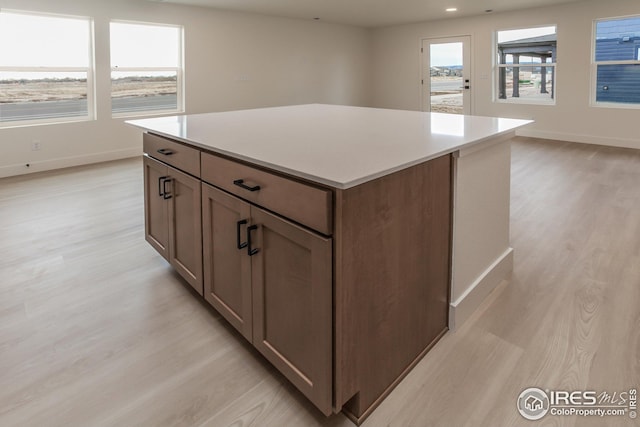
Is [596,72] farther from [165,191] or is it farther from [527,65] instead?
[165,191]

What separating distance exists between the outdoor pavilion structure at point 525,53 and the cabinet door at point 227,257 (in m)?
7.20

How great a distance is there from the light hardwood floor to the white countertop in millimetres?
812

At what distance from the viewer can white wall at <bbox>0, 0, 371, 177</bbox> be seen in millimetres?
5102

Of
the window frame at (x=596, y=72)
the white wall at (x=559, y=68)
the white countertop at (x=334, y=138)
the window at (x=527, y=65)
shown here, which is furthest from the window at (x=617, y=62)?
the white countertop at (x=334, y=138)

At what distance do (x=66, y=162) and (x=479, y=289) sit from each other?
5.24 meters

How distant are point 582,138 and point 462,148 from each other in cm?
631

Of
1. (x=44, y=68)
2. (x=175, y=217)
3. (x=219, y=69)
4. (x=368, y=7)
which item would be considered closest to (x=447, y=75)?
(x=368, y=7)

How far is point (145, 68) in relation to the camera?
19.4 ft

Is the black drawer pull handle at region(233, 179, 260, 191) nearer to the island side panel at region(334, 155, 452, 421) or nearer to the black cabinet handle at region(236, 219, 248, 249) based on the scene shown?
the black cabinet handle at region(236, 219, 248, 249)

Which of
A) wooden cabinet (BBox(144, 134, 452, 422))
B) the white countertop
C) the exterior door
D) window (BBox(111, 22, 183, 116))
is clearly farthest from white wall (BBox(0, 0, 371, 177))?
wooden cabinet (BBox(144, 134, 452, 422))

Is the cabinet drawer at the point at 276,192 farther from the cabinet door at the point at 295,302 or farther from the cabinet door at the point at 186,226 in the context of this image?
the cabinet door at the point at 186,226

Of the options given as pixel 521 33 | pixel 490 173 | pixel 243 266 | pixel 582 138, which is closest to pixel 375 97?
pixel 521 33

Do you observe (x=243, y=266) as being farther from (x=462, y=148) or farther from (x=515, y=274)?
(x=515, y=274)

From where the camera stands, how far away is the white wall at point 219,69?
16.7 feet
